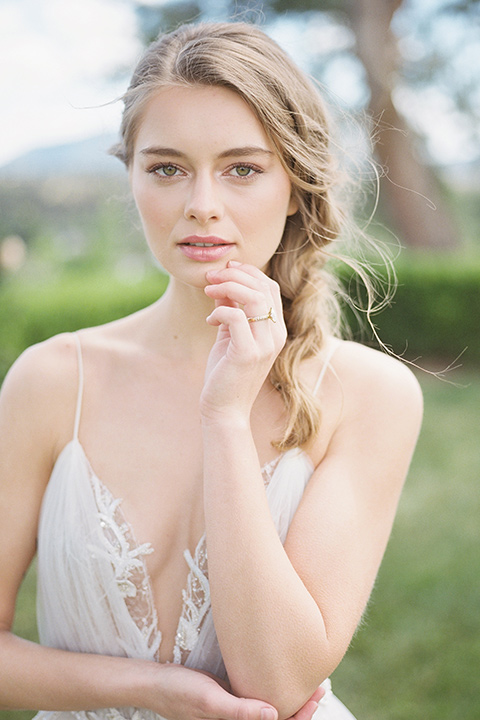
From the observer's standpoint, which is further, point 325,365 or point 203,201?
point 325,365

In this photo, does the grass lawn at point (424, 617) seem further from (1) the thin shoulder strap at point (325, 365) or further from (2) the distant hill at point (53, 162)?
(2) the distant hill at point (53, 162)

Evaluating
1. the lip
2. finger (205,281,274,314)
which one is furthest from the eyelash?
finger (205,281,274,314)

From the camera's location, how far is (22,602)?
4434mm

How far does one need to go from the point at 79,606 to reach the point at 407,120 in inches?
524

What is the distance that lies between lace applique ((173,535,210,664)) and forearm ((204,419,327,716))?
0.68 ft

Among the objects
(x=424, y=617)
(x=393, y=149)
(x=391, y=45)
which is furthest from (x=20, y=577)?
(x=393, y=149)

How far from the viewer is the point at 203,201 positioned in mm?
1774

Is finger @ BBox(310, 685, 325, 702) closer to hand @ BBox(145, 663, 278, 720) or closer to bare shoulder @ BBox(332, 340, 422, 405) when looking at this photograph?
hand @ BBox(145, 663, 278, 720)

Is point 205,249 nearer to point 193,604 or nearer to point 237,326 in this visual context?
point 237,326

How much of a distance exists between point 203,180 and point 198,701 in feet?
4.02

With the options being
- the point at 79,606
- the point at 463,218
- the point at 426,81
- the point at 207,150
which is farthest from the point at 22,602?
the point at 463,218

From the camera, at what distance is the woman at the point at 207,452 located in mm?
1673

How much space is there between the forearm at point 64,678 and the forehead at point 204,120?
4.28 ft

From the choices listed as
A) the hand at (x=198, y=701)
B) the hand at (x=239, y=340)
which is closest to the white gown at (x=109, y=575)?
the hand at (x=198, y=701)
